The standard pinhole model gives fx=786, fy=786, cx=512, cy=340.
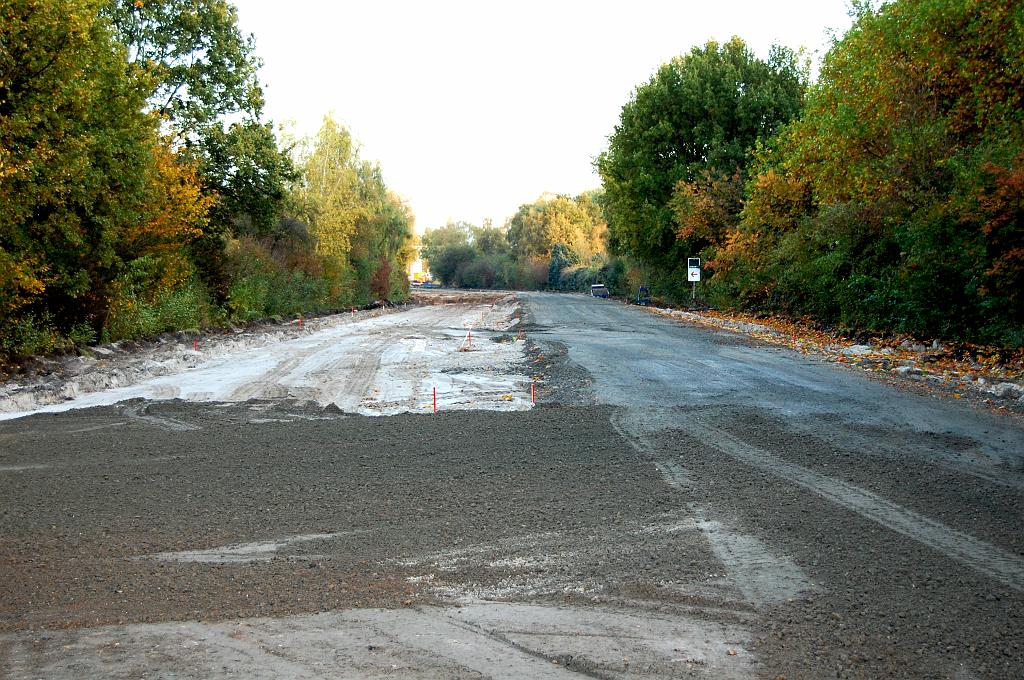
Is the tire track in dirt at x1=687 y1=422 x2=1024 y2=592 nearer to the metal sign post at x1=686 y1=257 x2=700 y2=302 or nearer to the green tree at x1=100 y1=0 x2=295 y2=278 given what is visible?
the green tree at x1=100 y1=0 x2=295 y2=278

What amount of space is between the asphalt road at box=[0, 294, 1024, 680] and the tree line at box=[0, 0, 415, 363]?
565 centimetres

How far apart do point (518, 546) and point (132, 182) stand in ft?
49.0

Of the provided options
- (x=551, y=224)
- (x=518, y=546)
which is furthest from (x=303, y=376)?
(x=551, y=224)

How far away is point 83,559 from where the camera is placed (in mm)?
4805

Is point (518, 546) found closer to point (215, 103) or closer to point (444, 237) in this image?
point (215, 103)

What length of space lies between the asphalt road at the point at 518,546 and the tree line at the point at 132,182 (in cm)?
565

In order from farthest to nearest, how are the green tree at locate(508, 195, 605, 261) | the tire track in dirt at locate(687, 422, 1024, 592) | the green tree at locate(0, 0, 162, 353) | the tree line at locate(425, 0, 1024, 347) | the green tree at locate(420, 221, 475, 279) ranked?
1. the green tree at locate(420, 221, 475, 279)
2. the green tree at locate(508, 195, 605, 261)
3. the tree line at locate(425, 0, 1024, 347)
4. the green tree at locate(0, 0, 162, 353)
5. the tire track in dirt at locate(687, 422, 1024, 592)

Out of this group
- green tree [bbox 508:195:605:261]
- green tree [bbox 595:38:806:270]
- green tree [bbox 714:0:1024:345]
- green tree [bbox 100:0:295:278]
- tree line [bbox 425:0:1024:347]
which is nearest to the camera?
green tree [bbox 714:0:1024:345]

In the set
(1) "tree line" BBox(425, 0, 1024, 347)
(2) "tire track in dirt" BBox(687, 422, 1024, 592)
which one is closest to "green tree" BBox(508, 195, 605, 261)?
(1) "tree line" BBox(425, 0, 1024, 347)

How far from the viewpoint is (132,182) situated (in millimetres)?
16672

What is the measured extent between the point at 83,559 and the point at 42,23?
1044 cm

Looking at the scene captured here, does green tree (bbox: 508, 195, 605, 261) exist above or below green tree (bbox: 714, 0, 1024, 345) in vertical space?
above

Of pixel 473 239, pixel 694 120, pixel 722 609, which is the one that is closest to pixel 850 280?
pixel 722 609

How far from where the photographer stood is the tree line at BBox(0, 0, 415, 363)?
12.3m
